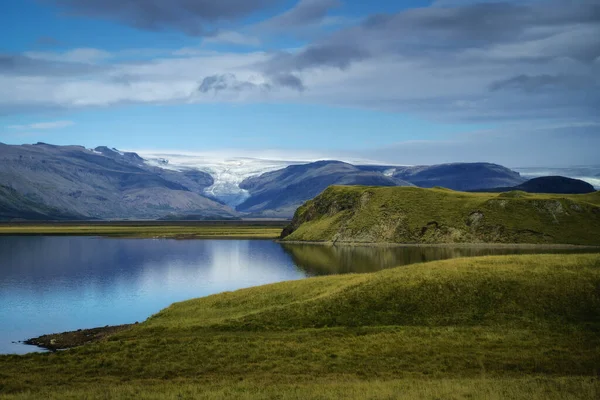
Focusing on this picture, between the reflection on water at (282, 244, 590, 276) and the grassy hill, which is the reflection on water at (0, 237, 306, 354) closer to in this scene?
the reflection on water at (282, 244, 590, 276)

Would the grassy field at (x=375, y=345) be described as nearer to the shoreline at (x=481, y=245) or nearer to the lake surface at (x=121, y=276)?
the lake surface at (x=121, y=276)

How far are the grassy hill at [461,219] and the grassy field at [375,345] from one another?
105955 millimetres

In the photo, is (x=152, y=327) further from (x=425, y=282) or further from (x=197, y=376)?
(x=425, y=282)

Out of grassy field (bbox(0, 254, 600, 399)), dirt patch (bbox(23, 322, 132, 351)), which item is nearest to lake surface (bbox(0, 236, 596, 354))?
dirt patch (bbox(23, 322, 132, 351))

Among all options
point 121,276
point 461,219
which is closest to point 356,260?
point 121,276

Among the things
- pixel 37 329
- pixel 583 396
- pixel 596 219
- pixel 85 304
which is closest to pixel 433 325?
pixel 583 396

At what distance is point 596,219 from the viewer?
166 meters

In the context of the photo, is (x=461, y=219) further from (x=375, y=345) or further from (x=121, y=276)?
(x=375, y=345)

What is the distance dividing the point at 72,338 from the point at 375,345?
27.5 m

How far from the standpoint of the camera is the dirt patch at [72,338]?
50344 millimetres

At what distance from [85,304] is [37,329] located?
15174 mm

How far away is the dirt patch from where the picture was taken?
1982 inches

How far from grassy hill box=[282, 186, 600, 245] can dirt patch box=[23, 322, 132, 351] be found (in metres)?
122

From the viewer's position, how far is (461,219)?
17150 cm
